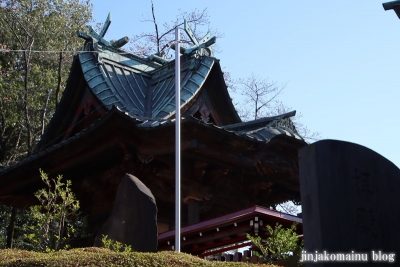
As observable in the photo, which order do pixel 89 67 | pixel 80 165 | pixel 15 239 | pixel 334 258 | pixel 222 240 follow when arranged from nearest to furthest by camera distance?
pixel 334 258 → pixel 222 240 → pixel 80 165 → pixel 89 67 → pixel 15 239

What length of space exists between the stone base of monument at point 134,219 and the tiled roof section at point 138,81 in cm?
549

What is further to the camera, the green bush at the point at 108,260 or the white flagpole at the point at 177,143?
the white flagpole at the point at 177,143

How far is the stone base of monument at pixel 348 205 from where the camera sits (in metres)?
6.34

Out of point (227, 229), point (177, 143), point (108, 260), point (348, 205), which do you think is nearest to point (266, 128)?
point (227, 229)

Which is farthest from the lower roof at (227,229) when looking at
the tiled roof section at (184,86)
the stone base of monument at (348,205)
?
the stone base of monument at (348,205)

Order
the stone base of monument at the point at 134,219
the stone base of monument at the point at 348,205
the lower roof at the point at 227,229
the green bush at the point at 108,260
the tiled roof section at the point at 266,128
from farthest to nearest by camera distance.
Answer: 1. the tiled roof section at the point at 266,128
2. the lower roof at the point at 227,229
3. the stone base of monument at the point at 134,219
4. the green bush at the point at 108,260
5. the stone base of monument at the point at 348,205

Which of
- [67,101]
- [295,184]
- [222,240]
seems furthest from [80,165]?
[295,184]

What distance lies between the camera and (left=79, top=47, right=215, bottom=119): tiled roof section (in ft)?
50.8

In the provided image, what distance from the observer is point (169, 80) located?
1678 centimetres

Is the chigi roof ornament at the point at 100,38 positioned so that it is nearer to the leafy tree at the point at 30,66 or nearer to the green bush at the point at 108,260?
the leafy tree at the point at 30,66

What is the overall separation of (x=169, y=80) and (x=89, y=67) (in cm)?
194

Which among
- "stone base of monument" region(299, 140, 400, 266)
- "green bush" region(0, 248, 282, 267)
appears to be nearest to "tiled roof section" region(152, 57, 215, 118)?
"green bush" region(0, 248, 282, 267)

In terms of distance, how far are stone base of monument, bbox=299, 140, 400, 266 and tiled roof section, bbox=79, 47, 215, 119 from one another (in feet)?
27.5

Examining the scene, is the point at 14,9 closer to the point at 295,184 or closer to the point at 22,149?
the point at 22,149
